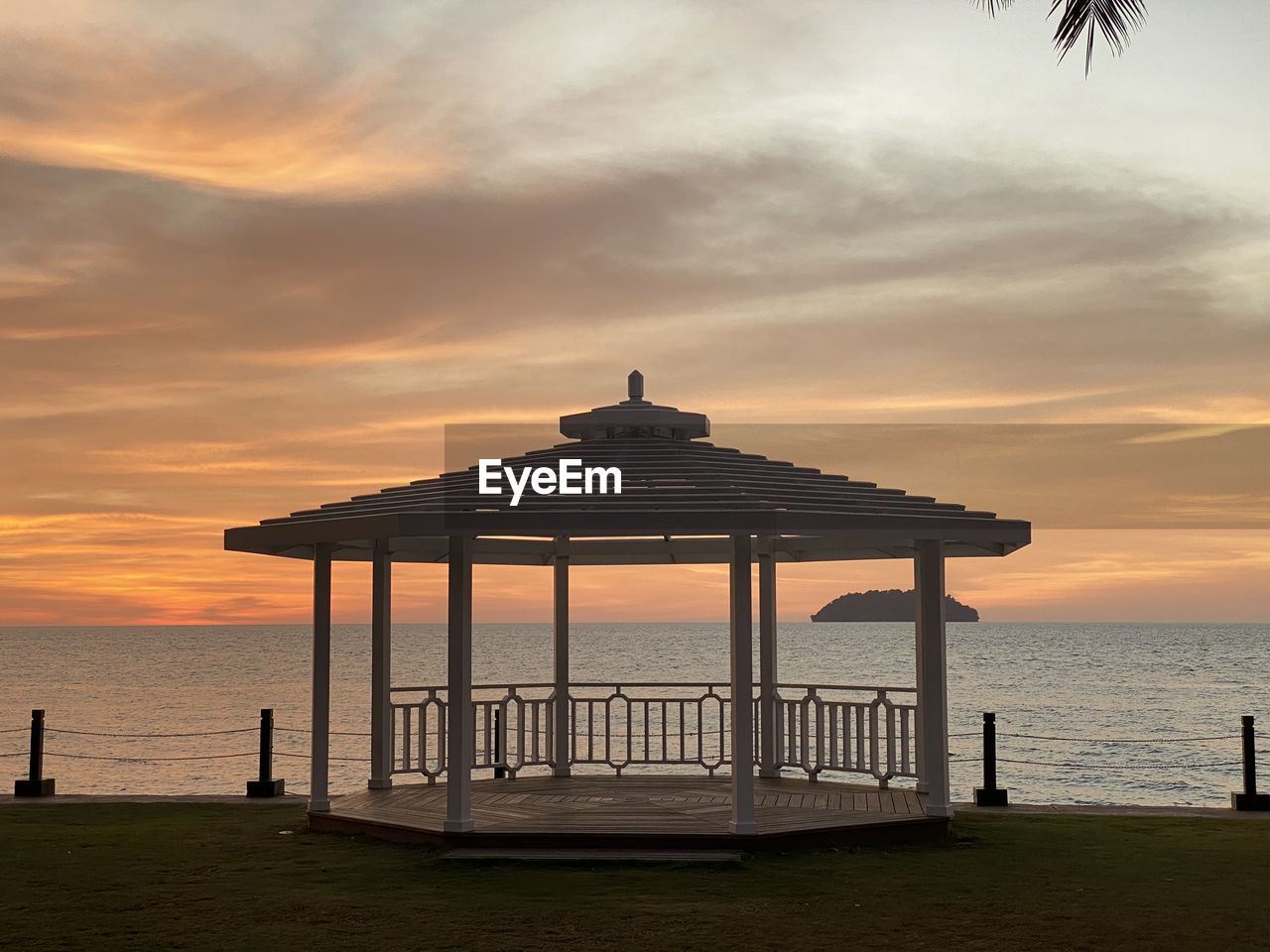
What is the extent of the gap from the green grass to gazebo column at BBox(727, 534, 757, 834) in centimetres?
53

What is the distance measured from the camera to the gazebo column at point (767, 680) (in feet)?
51.2

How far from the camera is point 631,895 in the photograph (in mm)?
10086

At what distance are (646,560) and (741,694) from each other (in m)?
5.25

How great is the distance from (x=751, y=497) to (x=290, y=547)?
4.67m

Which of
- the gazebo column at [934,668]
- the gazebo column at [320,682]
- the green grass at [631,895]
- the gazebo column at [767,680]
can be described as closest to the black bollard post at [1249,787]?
the green grass at [631,895]

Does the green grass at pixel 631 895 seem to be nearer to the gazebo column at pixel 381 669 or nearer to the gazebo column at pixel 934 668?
the gazebo column at pixel 934 668

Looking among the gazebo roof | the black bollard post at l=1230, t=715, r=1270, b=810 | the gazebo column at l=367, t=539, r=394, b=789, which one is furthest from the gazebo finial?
the black bollard post at l=1230, t=715, r=1270, b=810

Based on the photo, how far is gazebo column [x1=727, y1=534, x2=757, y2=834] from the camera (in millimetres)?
11406

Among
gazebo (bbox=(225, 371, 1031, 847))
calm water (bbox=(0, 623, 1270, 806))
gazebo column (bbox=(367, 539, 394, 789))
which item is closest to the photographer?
gazebo (bbox=(225, 371, 1031, 847))

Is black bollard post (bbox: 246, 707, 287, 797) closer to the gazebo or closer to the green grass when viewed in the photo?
the gazebo

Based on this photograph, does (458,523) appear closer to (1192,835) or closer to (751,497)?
(751,497)

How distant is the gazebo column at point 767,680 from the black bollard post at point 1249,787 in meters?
4.83

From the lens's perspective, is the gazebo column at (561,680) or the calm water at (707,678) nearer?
the gazebo column at (561,680)

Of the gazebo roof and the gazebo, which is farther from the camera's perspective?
the gazebo
